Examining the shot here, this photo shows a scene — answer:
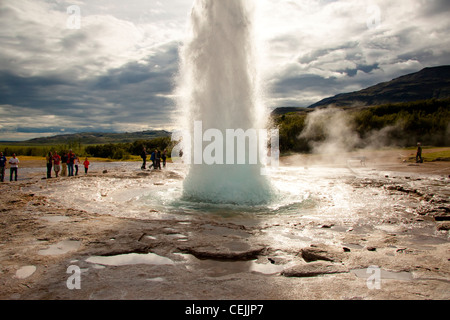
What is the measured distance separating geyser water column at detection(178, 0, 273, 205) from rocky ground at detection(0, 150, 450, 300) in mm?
2883

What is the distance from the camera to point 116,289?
3.07m

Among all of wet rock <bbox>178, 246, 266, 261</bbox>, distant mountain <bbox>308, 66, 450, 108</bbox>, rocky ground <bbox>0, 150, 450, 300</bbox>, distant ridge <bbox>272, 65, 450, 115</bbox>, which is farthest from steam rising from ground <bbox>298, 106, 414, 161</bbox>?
distant mountain <bbox>308, 66, 450, 108</bbox>

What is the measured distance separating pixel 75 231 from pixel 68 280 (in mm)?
2096

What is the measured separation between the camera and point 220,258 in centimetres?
411

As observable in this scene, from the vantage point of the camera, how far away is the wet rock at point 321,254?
4031 millimetres

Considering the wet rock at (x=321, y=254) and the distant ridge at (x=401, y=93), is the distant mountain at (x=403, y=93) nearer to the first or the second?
the distant ridge at (x=401, y=93)

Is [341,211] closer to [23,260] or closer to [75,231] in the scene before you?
[75,231]

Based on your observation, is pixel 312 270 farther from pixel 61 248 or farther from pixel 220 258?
pixel 61 248

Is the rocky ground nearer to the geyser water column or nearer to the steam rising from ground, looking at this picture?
the geyser water column

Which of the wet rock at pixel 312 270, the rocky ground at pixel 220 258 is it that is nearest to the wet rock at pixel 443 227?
the rocky ground at pixel 220 258

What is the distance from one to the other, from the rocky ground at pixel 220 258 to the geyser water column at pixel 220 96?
2883 mm

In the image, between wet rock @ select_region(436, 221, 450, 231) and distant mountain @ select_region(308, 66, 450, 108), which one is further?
distant mountain @ select_region(308, 66, 450, 108)

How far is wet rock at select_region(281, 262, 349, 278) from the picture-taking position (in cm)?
354
